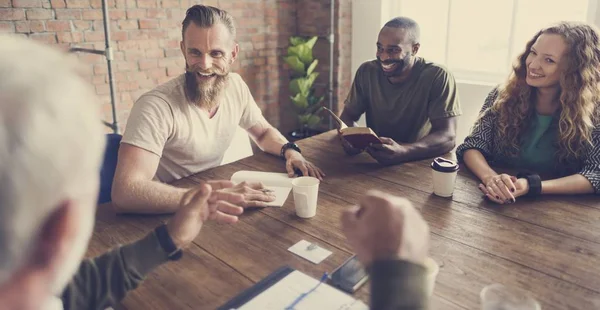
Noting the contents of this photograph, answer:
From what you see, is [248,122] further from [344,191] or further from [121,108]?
[121,108]

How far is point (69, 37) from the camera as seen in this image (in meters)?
3.01

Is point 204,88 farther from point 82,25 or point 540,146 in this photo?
point 82,25

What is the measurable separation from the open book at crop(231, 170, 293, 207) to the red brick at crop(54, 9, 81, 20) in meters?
1.99

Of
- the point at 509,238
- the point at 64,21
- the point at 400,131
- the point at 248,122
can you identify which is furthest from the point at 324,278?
the point at 64,21

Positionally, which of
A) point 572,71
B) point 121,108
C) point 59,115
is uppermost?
point 59,115

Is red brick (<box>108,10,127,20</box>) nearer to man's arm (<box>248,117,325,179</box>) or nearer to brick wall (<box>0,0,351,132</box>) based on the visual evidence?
brick wall (<box>0,0,351,132</box>)

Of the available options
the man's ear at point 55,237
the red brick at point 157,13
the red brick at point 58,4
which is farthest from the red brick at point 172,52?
the man's ear at point 55,237

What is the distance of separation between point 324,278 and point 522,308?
41cm

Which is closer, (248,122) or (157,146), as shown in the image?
(157,146)

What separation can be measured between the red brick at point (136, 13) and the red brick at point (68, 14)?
345 mm

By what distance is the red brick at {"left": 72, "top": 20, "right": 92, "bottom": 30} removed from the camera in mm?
A: 3014

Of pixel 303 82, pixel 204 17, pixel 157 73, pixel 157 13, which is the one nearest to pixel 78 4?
pixel 157 13

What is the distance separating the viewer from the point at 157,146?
168 cm

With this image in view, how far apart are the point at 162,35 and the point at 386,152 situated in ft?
7.56
